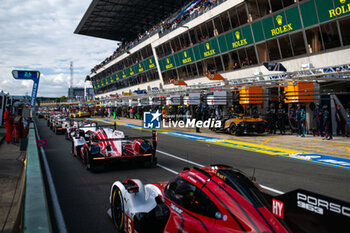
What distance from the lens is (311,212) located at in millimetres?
2982

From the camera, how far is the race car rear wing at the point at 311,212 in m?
2.71

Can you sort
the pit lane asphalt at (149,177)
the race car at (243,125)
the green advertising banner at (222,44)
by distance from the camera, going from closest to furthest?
the pit lane asphalt at (149,177), the race car at (243,125), the green advertising banner at (222,44)

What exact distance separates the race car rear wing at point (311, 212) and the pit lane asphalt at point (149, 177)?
1983 mm

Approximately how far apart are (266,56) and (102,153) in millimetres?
18862

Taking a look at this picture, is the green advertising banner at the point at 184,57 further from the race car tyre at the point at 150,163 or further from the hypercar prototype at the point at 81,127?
the race car tyre at the point at 150,163

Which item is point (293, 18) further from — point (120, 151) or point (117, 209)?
point (117, 209)

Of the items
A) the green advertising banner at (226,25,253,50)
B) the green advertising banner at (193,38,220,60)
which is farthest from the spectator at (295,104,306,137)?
the green advertising banner at (193,38,220,60)

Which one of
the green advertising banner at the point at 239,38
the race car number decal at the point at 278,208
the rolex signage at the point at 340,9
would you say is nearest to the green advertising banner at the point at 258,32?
the green advertising banner at the point at 239,38

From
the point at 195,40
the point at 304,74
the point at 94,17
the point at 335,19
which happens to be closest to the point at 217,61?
the point at 195,40

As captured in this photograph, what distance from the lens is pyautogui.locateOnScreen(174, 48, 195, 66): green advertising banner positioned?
32797 mm

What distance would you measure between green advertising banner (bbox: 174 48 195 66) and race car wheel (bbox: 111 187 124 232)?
94.2 feet

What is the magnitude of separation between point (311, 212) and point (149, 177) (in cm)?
568

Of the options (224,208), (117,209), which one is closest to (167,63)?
(117,209)

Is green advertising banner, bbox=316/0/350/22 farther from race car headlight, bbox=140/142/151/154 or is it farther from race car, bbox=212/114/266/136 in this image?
race car headlight, bbox=140/142/151/154
